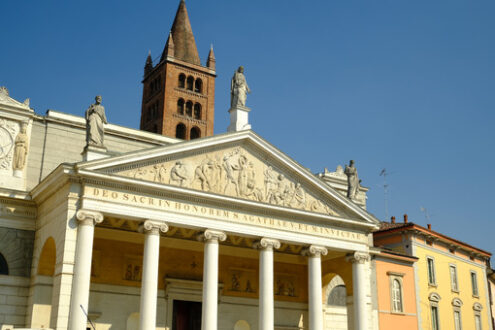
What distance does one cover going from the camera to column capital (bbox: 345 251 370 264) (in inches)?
1194

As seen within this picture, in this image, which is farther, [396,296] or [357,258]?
[396,296]

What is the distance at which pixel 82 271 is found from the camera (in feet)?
75.7

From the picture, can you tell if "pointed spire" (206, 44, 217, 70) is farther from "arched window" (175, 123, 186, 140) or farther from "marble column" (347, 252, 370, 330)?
"marble column" (347, 252, 370, 330)

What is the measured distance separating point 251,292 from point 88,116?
13.2 meters

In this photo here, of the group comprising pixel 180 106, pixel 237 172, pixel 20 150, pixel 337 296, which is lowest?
pixel 337 296

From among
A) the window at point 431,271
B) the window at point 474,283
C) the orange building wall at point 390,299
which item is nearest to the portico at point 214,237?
the orange building wall at point 390,299

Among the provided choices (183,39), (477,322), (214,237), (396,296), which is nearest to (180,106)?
(183,39)

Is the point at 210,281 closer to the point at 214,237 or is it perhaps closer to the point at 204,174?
the point at 214,237

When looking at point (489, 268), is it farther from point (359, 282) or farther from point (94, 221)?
point (94, 221)

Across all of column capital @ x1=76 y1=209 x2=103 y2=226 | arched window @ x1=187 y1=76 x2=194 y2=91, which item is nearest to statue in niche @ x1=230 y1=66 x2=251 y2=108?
column capital @ x1=76 y1=209 x2=103 y2=226

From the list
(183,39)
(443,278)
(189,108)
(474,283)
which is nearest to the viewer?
(443,278)

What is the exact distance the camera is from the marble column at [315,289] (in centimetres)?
2817

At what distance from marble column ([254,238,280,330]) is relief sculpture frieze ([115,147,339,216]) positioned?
189 cm

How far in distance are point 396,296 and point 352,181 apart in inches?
321
